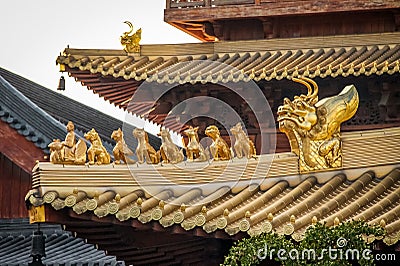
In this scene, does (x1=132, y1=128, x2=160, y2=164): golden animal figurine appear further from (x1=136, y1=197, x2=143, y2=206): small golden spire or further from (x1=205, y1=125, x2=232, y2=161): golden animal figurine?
(x1=136, y1=197, x2=143, y2=206): small golden spire

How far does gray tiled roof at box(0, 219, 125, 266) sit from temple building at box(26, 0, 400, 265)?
2974mm

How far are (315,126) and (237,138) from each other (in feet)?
3.62

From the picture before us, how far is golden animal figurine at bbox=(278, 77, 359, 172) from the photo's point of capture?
1381 centimetres

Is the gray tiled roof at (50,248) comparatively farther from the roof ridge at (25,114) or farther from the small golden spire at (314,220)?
the small golden spire at (314,220)

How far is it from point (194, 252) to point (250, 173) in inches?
73.4

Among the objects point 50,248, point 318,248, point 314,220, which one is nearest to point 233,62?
point 314,220

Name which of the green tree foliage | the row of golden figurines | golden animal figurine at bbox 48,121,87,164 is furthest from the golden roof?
the green tree foliage

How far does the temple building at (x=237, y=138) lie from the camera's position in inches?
540

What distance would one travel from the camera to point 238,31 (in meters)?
18.2

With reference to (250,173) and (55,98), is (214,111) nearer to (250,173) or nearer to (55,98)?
(250,173)

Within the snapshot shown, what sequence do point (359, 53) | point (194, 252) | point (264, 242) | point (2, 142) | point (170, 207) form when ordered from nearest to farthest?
point (264, 242) < point (170, 207) < point (194, 252) < point (359, 53) < point (2, 142)

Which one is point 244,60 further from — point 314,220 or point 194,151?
point 314,220

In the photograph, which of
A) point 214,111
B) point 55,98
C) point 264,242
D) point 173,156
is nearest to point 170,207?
point 173,156

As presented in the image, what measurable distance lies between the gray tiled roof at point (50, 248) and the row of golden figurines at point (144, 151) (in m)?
6.03
